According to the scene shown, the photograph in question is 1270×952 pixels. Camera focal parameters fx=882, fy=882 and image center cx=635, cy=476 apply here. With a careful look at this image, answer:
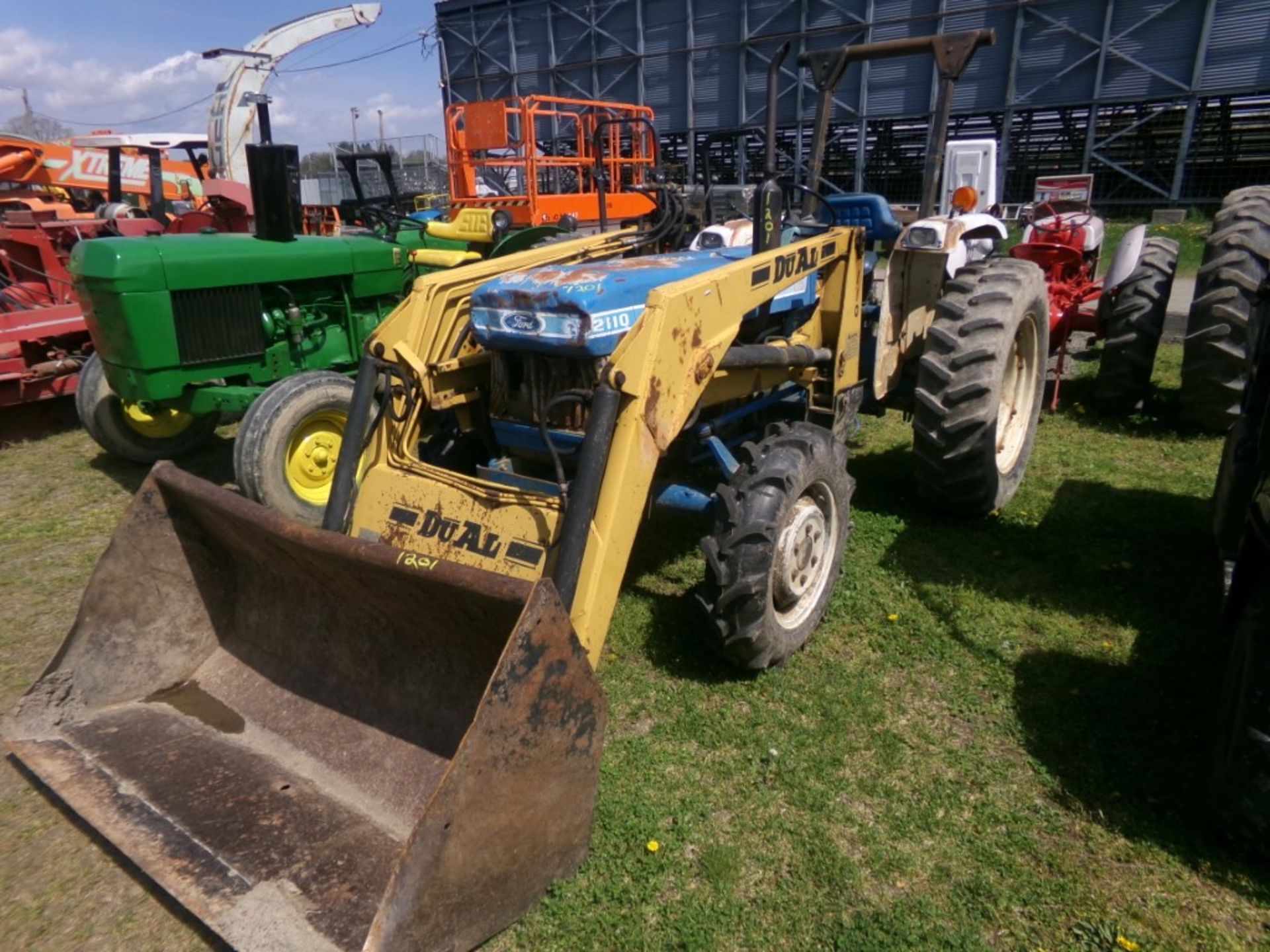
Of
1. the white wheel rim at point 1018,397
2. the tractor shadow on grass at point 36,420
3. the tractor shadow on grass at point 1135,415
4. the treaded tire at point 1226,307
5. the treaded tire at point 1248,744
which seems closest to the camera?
the treaded tire at point 1248,744

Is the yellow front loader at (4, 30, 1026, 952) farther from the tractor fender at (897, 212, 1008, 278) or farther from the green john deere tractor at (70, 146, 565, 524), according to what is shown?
the green john deere tractor at (70, 146, 565, 524)

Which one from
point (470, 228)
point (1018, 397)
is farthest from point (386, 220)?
point (1018, 397)

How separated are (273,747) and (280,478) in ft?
7.25

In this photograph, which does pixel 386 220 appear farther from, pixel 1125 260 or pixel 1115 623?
pixel 1115 623

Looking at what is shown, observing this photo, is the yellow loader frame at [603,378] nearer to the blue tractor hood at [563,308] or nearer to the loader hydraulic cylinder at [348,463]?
the loader hydraulic cylinder at [348,463]

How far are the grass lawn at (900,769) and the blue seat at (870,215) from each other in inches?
60.9

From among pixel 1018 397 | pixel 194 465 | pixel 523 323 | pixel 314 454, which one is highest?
pixel 523 323

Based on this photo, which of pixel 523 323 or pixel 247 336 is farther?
pixel 247 336

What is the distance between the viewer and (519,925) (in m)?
2.41

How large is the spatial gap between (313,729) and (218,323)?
126 inches

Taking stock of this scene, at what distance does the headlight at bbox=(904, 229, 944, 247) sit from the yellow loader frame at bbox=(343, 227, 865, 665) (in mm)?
393

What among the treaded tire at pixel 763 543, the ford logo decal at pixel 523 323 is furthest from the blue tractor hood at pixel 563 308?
the treaded tire at pixel 763 543

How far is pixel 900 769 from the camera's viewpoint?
2.97 metres

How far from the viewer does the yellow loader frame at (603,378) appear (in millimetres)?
2832
